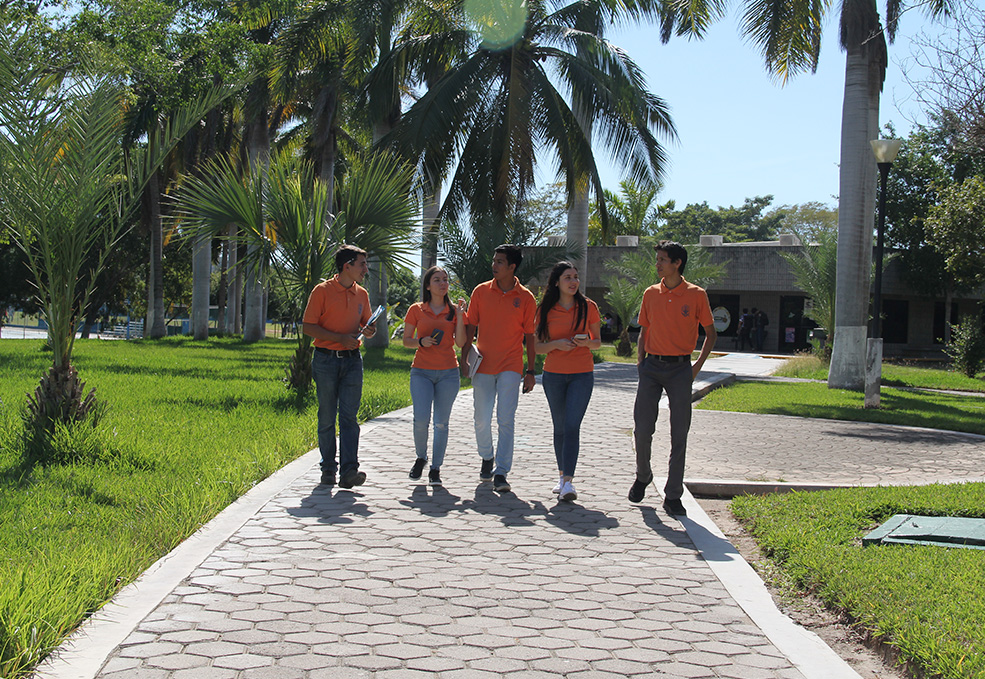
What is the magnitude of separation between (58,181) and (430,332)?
13.2 feet

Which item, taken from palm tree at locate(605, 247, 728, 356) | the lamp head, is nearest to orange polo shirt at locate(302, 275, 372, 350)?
the lamp head

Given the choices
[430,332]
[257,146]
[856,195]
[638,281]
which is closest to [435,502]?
[430,332]

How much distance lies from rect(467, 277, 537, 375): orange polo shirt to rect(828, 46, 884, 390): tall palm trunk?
11423mm

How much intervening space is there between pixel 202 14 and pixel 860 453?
15865 millimetres

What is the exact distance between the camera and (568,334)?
7152 millimetres

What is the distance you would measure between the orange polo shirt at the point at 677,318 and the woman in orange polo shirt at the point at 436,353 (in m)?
1.52

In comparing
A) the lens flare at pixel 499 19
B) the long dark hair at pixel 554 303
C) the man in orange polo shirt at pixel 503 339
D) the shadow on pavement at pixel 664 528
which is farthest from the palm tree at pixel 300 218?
the lens flare at pixel 499 19

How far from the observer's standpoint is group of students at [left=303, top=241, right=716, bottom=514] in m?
6.80

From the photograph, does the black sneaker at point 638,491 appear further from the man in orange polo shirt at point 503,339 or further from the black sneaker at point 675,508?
the man in orange polo shirt at point 503,339

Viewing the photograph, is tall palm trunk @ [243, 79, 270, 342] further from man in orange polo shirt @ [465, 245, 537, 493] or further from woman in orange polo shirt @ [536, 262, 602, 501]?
woman in orange polo shirt @ [536, 262, 602, 501]

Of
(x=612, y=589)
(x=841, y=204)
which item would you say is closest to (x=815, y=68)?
(x=841, y=204)

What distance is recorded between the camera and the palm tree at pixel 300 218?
43.1 ft

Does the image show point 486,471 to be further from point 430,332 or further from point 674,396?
point 674,396

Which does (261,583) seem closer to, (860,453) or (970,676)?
(970,676)
